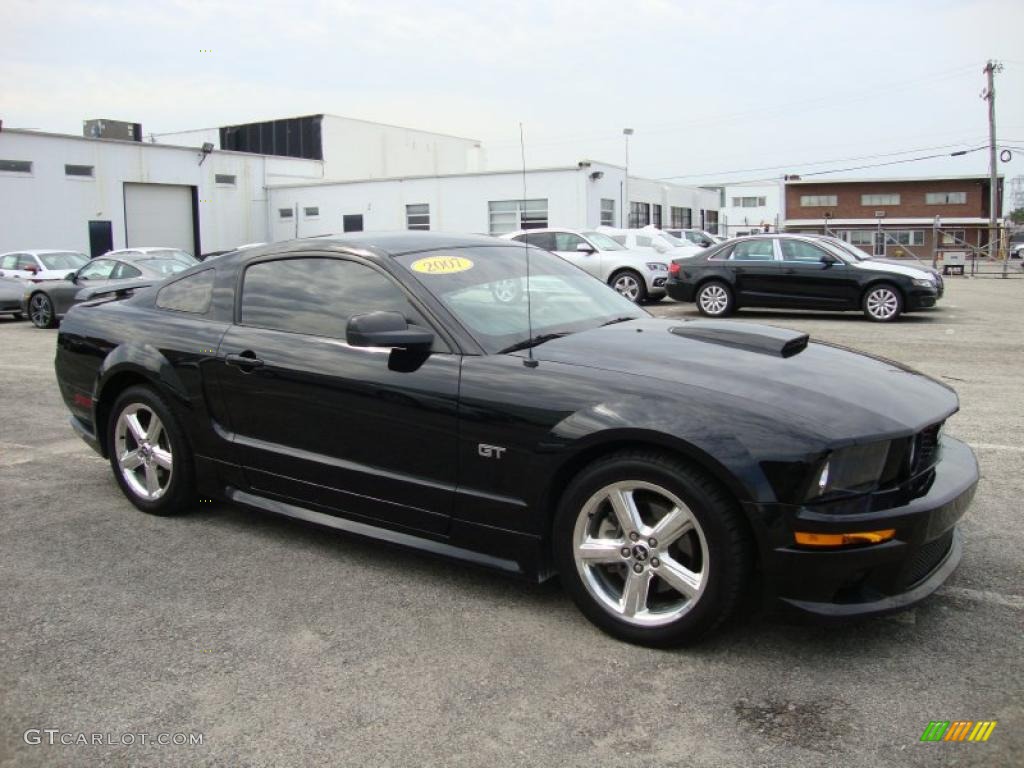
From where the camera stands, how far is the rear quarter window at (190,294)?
4.64 meters

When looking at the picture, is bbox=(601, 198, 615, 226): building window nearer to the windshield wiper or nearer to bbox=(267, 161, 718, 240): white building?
bbox=(267, 161, 718, 240): white building

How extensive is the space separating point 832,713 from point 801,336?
1771 millimetres

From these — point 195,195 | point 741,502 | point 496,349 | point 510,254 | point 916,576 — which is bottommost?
point 916,576

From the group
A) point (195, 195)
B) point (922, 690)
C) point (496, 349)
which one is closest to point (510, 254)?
point (496, 349)

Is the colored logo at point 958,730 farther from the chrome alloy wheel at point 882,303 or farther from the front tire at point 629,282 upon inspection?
the front tire at point 629,282

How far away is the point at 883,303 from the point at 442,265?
1223 centimetres

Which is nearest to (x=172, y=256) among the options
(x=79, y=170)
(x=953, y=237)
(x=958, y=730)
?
(x=958, y=730)

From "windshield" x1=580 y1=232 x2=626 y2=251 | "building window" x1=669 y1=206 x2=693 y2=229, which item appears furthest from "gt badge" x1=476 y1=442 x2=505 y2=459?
"building window" x1=669 y1=206 x2=693 y2=229

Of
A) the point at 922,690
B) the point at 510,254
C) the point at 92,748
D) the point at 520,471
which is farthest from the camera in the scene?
the point at 510,254

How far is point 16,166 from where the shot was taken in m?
28.4

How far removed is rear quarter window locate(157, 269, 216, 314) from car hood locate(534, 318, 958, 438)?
200 cm

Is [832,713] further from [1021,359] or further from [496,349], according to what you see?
[1021,359]

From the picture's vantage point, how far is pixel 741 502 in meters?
2.95

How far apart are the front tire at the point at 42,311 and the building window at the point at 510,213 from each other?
1801cm
